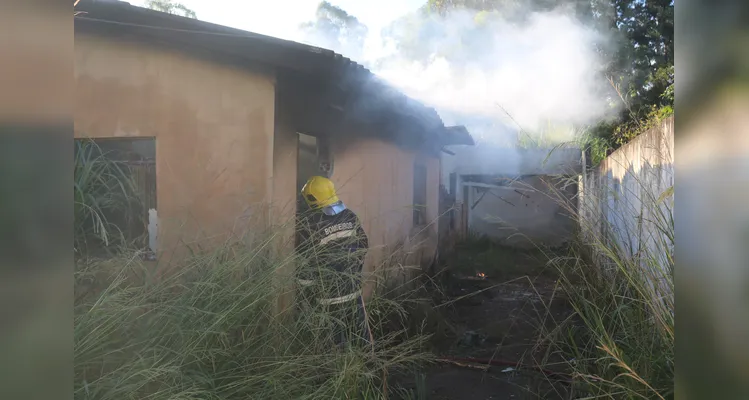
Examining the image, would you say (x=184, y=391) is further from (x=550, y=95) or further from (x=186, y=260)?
(x=550, y=95)

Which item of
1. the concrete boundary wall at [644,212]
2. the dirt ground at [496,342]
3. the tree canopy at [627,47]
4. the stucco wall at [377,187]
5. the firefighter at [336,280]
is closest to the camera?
the concrete boundary wall at [644,212]

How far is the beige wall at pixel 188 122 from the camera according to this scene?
3.55 metres

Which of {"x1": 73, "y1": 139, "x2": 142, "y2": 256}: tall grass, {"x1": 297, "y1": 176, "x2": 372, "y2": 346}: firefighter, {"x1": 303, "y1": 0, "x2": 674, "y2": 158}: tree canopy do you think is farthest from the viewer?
{"x1": 303, "y1": 0, "x2": 674, "y2": 158}: tree canopy

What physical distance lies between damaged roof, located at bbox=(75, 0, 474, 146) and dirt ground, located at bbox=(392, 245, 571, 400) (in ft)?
7.29

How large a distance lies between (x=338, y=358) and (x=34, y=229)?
1.95 metres

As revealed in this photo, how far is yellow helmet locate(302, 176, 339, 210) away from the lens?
3900 mm

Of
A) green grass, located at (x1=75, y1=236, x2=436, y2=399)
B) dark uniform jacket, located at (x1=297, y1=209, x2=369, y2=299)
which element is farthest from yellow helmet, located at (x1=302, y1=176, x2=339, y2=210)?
green grass, located at (x1=75, y1=236, x2=436, y2=399)

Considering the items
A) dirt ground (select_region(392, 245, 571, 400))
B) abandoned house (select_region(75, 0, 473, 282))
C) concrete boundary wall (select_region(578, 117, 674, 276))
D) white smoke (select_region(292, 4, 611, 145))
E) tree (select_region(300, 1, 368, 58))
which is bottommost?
dirt ground (select_region(392, 245, 571, 400))

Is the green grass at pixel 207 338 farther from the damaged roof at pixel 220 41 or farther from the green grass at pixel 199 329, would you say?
the damaged roof at pixel 220 41

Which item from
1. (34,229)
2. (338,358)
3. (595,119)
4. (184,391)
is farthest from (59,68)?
(595,119)

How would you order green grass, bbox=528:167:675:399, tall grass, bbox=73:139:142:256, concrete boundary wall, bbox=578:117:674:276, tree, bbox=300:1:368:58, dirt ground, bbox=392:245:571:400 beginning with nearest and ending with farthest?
green grass, bbox=528:167:675:399 → tall grass, bbox=73:139:142:256 → concrete boundary wall, bbox=578:117:674:276 → dirt ground, bbox=392:245:571:400 → tree, bbox=300:1:368:58

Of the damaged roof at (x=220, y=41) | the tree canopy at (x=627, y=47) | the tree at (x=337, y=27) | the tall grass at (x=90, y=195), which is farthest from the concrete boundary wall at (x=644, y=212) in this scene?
the tree at (x=337, y=27)

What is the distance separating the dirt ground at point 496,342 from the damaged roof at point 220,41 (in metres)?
2.22

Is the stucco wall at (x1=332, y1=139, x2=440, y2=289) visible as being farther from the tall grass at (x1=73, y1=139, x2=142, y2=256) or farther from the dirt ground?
the tall grass at (x1=73, y1=139, x2=142, y2=256)
